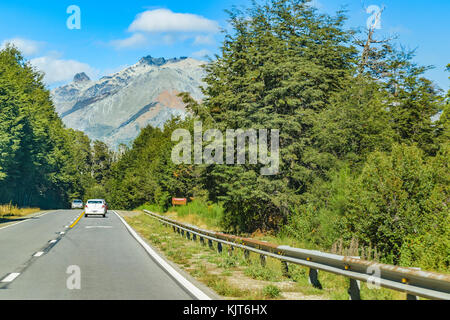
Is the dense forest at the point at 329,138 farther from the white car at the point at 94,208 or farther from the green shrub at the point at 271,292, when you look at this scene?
the white car at the point at 94,208

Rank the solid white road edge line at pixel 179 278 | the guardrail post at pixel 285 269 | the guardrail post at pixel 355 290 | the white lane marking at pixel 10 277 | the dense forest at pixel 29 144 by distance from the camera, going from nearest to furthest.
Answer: the guardrail post at pixel 355 290
the solid white road edge line at pixel 179 278
the white lane marking at pixel 10 277
the guardrail post at pixel 285 269
the dense forest at pixel 29 144

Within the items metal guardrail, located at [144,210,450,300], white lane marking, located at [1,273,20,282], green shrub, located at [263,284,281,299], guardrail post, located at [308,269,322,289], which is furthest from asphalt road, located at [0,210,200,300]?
guardrail post, located at [308,269,322,289]

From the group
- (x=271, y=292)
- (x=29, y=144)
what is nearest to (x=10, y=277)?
(x=271, y=292)

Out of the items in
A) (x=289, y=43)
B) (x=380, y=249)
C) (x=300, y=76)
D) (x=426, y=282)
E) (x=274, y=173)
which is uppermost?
(x=289, y=43)

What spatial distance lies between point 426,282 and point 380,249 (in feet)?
36.7

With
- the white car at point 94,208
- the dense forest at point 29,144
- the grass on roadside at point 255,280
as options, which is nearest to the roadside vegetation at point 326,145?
the grass on roadside at point 255,280

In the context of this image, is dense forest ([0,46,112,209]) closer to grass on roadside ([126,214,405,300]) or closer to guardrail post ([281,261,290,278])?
grass on roadside ([126,214,405,300])

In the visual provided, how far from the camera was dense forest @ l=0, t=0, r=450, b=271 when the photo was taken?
1641cm

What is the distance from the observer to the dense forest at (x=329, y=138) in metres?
16.4

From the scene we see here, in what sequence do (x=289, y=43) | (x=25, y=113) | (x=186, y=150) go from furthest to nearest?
(x=25, y=113) < (x=186, y=150) < (x=289, y=43)

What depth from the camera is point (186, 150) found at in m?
32.0
